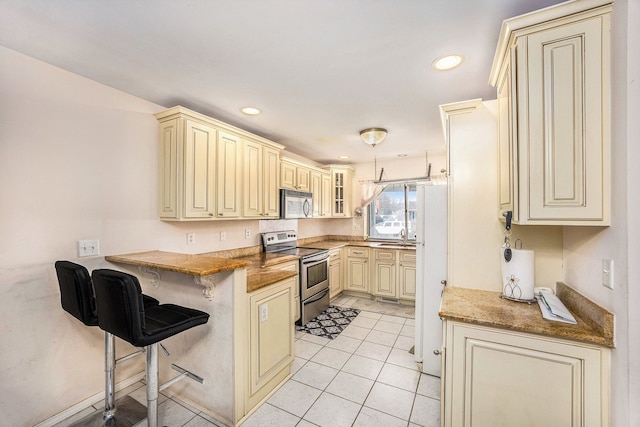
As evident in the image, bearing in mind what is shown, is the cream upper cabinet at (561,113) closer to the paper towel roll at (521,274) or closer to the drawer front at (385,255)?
the paper towel roll at (521,274)

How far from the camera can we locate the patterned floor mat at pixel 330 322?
3.17 metres

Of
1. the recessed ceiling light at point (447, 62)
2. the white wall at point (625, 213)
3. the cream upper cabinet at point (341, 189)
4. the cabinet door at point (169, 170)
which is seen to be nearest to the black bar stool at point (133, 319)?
the cabinet door at point (169, 170)

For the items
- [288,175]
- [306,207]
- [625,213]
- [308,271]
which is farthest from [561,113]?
[306,207]

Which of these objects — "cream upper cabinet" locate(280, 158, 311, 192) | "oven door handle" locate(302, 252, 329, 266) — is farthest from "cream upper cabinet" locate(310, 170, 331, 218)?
"oven door handle" locate(302, 252, 329, 266)

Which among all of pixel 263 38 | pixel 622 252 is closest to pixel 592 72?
pixel 622 252

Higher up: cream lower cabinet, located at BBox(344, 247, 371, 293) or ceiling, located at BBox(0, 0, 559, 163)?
ceiling, located at BBox(0, 0, 559, 163)

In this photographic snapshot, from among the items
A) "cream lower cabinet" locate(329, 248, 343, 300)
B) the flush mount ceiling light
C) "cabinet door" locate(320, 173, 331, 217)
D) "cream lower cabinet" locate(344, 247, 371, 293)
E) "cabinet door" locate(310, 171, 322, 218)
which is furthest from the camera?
"cabinet door" locate(320, 173, 331, 217)

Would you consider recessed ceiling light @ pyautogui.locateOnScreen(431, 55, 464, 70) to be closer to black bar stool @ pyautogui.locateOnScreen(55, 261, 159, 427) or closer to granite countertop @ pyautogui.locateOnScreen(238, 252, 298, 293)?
granite countertop @ pyautogui.locateOnScreen(238, 252, 298, 293)

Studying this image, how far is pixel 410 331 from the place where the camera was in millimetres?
3186

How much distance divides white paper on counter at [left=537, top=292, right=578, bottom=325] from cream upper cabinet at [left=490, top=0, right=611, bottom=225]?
0.49 metres

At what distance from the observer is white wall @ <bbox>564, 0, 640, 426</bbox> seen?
103 cm

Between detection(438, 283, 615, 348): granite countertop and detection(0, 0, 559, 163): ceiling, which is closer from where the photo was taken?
detection(438, 283, 615, 348): granite countertop

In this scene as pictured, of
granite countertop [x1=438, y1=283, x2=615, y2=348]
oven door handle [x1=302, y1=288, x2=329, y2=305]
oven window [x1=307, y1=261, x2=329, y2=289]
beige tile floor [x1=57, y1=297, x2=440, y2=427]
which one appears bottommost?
beige tile floor [x1=57, y1=297, x2=440, y2=427]

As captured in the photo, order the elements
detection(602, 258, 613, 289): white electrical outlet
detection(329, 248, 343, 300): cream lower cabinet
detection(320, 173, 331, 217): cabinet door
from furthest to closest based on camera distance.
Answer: detection(320, 173, 331, 217): cabinet door < detection(329, 248, 343, 300): cream lower cabinet < detection(602, 258, 613, 289): white electrical outlet
